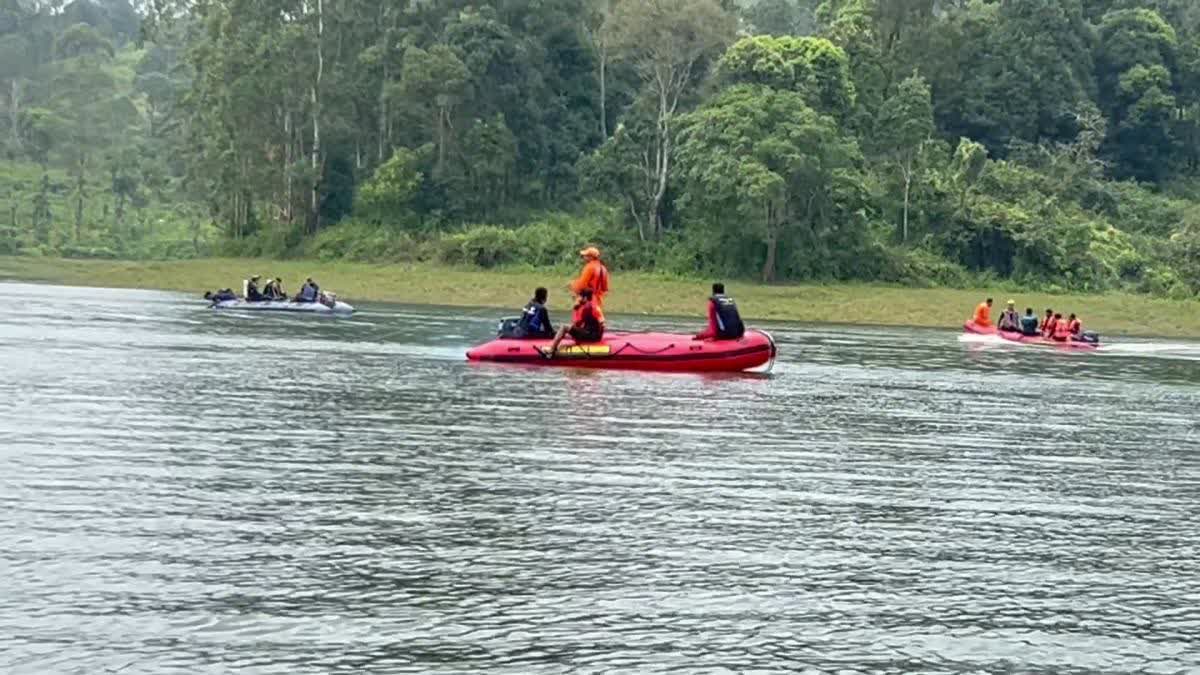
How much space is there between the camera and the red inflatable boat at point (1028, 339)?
4056 cm

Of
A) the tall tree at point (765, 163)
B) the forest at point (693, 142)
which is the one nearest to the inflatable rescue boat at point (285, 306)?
the forest at point (693, 142)

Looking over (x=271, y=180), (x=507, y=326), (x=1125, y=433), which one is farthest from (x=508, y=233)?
(x=1125, y=433)

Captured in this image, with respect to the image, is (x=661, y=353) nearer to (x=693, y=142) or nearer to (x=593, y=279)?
(x=593, y=279)

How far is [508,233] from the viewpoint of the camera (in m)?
62.9

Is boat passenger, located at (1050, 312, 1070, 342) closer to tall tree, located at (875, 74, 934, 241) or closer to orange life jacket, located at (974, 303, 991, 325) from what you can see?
orange life jacket, located at (974, 303, 991, 325)

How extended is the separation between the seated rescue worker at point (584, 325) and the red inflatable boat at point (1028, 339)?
19.3m

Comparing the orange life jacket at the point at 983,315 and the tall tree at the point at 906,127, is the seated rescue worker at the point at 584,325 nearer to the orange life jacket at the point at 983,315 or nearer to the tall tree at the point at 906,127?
the orange life jacket at the point at 983,315

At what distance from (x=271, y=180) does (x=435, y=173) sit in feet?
30.0

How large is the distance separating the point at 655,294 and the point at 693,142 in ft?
22.6

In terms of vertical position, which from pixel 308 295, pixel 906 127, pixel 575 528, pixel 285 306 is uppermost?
pixel 906 127

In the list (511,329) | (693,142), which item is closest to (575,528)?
(511,329)

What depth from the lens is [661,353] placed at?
1048 inches

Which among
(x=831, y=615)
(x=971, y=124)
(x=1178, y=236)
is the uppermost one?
(x=971, y=124)

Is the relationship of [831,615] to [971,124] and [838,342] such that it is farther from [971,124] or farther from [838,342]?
[971,124]
